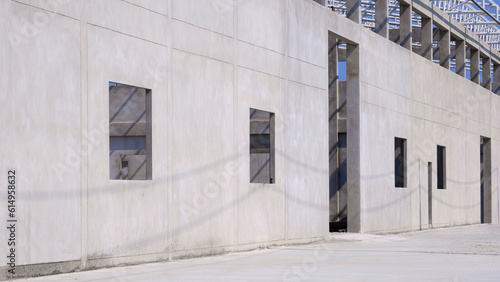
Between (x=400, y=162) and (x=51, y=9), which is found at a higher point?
(x=51, y=9)

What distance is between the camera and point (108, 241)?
513 inches

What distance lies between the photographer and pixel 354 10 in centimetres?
2414

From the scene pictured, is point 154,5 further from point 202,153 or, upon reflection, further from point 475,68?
point 475,68

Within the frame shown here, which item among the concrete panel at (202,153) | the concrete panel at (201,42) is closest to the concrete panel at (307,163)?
the concrete panel at (202,153)

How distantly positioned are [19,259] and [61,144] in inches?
73.3

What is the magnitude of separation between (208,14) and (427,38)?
17457mm

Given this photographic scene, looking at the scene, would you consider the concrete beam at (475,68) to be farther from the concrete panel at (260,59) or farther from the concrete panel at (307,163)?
the concrete panel at (260,59)

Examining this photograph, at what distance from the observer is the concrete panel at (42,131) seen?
1118 centimetres

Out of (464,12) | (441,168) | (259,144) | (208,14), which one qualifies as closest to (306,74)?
(208,14)

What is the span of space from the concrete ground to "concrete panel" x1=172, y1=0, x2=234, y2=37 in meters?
4.56

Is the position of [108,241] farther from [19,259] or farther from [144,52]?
[144,52]

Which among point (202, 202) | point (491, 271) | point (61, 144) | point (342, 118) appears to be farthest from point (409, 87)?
point (61, 144)

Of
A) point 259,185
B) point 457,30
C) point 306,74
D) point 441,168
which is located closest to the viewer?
point 259,185

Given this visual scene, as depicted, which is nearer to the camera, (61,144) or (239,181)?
(61,144)
